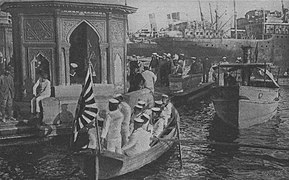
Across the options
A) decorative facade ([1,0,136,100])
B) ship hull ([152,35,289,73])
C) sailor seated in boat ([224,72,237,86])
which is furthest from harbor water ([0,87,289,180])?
ship hull ([152,35,289,73])

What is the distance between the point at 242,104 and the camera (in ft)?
53.7

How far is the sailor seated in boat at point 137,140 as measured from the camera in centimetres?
1005

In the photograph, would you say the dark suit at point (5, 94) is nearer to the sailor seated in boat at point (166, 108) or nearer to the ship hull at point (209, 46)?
the sailor seated in boat at point (166, 108)

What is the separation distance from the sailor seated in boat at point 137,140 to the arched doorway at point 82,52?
8202 mm

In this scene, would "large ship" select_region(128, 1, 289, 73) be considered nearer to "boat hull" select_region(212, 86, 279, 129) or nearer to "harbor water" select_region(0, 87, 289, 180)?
"boat hull" select_region(212, 86, 279, 129)

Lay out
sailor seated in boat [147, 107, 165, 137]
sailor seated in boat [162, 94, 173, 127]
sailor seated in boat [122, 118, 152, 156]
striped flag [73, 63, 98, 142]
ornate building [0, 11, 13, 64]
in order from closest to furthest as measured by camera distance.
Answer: striped flag [73, 63, 98, 142] → sailor seated in boat [122, 118, 152, 156] → sailor seated in boat [147, 107, 165, 137] → sailor seated in boat [162, 94, 173, 127] → ornate building [0, 11, 13, 64]

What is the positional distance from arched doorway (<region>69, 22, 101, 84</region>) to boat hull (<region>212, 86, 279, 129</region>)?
6290 mm

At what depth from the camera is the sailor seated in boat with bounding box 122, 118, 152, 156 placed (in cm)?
1005

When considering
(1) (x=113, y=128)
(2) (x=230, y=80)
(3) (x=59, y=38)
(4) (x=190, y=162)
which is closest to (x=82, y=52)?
(3) (x=59, y=38)

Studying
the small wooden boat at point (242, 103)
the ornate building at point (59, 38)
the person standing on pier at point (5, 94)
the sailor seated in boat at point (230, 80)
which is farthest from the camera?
the sailor seated in boat at point (230, 80)

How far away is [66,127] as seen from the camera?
46.4ft

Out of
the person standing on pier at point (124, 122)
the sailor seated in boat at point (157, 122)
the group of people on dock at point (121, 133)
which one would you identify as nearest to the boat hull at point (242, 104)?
the sailor seated in boat at point (157, 122)

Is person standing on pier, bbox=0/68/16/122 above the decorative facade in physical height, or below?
below

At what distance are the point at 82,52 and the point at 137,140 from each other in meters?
11.1
